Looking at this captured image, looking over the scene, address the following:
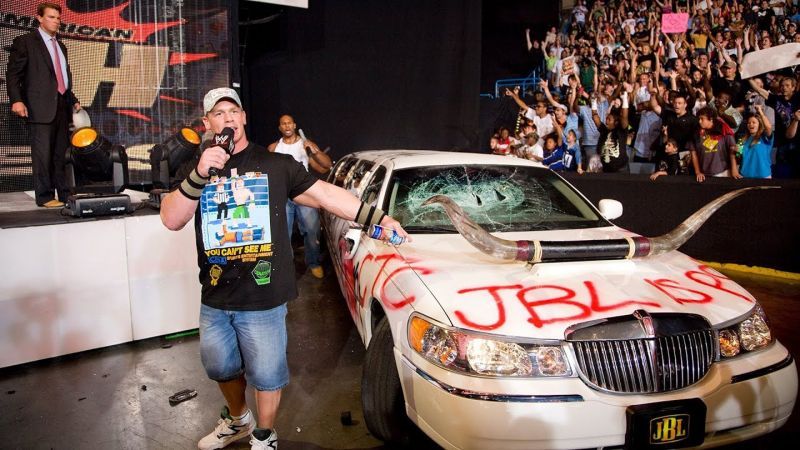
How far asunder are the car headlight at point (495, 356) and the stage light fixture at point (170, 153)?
3115 mm

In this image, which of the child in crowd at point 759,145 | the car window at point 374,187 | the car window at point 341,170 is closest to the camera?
the car window at point 374,187

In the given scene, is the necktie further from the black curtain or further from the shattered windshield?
the black curtain

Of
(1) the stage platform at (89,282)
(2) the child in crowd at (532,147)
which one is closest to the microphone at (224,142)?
(1) the stage platform at (89,282)

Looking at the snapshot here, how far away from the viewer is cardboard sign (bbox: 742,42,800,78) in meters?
7.61

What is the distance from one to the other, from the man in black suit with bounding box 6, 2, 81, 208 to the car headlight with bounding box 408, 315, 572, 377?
4206mm

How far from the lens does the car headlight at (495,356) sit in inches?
89.2

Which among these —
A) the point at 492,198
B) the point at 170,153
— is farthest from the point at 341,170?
the point at 492,198

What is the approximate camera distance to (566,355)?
2273 millimetres

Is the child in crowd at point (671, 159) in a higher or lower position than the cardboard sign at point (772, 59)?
lower

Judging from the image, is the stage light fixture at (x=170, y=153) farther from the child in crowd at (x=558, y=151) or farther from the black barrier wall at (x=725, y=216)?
the child in crowd at (x=558, y=151)

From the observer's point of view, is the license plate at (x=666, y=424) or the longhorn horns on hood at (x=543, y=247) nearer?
the license plate at (x=666, y=424)

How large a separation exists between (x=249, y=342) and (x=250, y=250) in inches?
17.4

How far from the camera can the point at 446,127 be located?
13195 mm

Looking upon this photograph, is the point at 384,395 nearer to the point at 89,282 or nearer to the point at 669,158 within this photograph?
the point at 89,282
